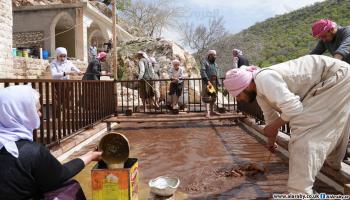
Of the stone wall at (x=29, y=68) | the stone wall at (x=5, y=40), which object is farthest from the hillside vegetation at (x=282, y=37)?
the stone wall at (x=5, y=40)

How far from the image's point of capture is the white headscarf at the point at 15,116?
7.47 ft

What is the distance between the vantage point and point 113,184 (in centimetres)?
293

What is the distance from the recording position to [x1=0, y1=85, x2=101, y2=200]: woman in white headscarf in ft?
7.45

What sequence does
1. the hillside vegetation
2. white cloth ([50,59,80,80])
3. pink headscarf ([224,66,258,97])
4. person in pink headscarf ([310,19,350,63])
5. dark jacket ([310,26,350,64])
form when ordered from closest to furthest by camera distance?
1. pink headscarf ([224,66,258,97])
2. dark jacket ([310,26,350,64])
3. person in pink headscarf ([310,19,350,63])
4. white cloth ([50,59,80,80])
5. the hillside vegetation

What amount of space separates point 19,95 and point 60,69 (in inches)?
232

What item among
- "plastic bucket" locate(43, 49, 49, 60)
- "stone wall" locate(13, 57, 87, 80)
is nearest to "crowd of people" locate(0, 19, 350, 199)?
"stone wall" locate(13, 57, 87, 80)

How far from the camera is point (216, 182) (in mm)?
4047

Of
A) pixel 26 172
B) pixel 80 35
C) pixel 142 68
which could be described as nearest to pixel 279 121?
pixel 26 172

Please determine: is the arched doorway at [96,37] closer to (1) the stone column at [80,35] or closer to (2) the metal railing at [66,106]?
(1) the stone column at [80,35]

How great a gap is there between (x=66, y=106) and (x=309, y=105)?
418 centimetres

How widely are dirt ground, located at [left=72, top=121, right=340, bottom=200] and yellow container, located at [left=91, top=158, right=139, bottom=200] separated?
437 millimetres

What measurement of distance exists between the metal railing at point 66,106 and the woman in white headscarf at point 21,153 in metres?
1.86

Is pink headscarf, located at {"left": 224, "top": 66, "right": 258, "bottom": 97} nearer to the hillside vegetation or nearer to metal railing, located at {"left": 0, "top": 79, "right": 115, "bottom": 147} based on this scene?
metal railing, located at {"left": 0, "top": 79, "right": 115, "bottom": 147}

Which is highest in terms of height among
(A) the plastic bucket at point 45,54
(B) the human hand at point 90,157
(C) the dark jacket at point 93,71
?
(A) the plastic bucket at point 45,54
